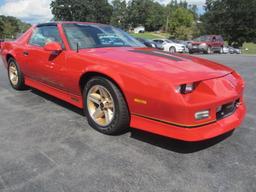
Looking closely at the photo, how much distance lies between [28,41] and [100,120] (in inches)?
95.2

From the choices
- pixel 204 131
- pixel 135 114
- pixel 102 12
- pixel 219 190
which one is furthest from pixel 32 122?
pixel 102 12

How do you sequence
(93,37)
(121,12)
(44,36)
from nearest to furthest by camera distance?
(93,37) → (44,36) → (121,12)

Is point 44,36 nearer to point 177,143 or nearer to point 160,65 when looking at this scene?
point 160,65

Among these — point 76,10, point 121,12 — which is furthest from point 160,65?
point 121,12

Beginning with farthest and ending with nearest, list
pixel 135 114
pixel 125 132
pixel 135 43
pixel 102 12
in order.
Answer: pixel 102 12 → pixel 135 43 → pixel 125 132 → pixel 135 114

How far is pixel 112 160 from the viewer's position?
280 centimetres

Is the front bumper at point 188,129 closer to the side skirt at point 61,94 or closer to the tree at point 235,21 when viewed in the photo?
the side skirt at point 61,94

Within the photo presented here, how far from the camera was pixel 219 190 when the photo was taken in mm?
2330

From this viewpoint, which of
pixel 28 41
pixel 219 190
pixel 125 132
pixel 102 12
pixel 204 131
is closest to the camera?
pixel 219 190

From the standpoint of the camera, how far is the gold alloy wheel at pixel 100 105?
339 centimetres

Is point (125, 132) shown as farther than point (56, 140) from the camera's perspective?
Yes

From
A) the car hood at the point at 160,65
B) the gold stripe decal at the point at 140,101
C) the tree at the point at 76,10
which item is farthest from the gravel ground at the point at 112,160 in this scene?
the tree at the point at 76,10

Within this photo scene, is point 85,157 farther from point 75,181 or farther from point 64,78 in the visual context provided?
point 64,78

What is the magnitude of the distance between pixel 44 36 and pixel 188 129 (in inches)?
118
